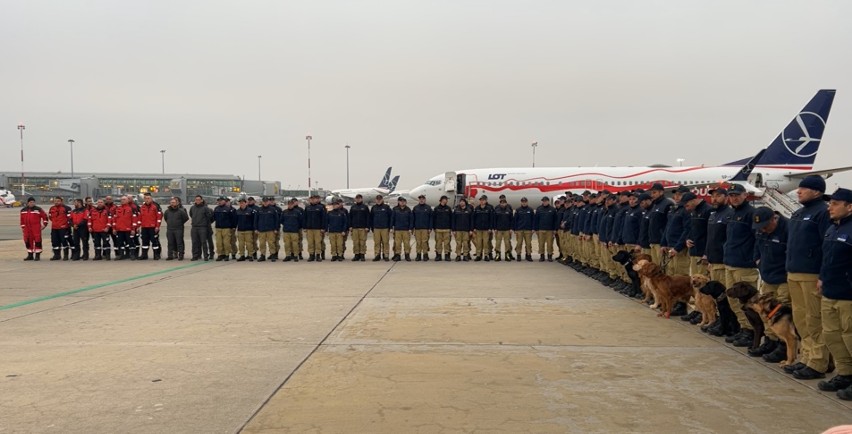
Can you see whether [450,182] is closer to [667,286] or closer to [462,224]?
[462,224]

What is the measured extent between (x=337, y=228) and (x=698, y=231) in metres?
9.88

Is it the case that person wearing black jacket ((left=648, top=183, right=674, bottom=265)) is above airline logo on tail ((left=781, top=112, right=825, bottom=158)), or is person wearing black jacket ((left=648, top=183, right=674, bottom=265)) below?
below

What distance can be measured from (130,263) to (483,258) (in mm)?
9350

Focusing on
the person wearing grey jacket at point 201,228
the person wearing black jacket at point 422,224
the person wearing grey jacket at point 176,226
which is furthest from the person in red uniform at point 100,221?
the person wearing black jacket at point 422,224

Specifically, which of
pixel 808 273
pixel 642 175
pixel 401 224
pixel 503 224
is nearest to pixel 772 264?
pixel 808 273

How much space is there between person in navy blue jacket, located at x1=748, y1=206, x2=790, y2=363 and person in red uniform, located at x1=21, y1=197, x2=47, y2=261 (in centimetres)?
1652

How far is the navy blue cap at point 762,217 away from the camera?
5.87 m

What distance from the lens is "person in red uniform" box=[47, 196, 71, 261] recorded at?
15.4m

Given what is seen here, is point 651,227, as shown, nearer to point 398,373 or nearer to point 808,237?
point 808,237

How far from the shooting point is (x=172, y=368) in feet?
17.2

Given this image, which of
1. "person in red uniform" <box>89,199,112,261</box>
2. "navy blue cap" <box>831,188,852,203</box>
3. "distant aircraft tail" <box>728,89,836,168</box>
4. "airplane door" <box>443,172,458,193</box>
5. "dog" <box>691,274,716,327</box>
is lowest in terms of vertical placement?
"dog" <box>691,274,716,327</box>

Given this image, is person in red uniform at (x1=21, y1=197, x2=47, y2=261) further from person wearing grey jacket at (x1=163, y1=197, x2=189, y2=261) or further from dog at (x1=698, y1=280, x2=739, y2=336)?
dog at (x1=698, y1=280, x2=739, y2=336)

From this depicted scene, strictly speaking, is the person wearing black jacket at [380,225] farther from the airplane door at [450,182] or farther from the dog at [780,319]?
the airplane door at [450,182]

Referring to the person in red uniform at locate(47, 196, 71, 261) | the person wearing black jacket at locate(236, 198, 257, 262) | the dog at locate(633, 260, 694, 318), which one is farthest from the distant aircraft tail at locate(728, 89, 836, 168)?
the person in red uniform at locate(47, 196, 71, 261)
